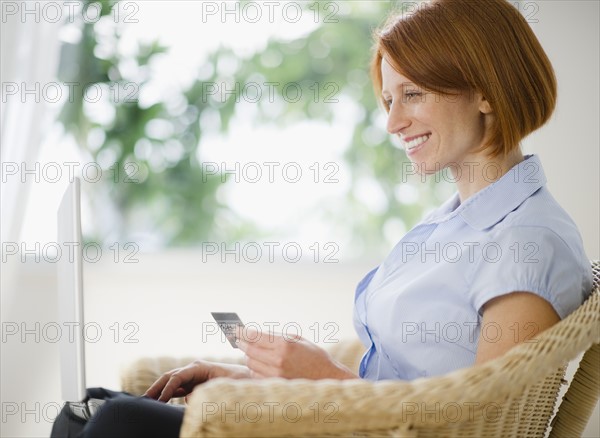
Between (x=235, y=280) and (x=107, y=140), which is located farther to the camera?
(x=107, y=140)

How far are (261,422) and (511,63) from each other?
886 mm

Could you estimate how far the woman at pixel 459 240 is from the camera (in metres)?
1.24

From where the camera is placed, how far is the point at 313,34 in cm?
367

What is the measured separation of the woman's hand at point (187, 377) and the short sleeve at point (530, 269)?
56cm

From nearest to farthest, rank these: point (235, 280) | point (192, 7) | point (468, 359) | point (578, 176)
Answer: point (468, 359) → point (578, 176) → point (235, 280) → point (192, 7)

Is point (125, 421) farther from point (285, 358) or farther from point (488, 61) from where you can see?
point (488, 61)

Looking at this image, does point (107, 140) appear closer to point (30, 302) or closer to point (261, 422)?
point (30, 302)

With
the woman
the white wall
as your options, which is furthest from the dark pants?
the white wall

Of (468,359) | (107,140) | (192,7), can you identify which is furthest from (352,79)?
(468,359)

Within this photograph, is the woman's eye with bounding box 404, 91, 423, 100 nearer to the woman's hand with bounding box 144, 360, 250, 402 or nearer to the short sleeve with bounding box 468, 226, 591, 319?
the short sleeve with bounding box 468, 226, 591, 319

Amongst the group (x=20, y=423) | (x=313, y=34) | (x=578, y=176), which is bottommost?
(x=20, y=423)

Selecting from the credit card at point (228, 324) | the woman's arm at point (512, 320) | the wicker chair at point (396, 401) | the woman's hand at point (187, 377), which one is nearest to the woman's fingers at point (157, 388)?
the woman's hand at point (187, 377)

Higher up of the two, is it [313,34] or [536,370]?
[313,34]

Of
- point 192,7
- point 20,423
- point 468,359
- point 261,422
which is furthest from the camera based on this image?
point 192,7
